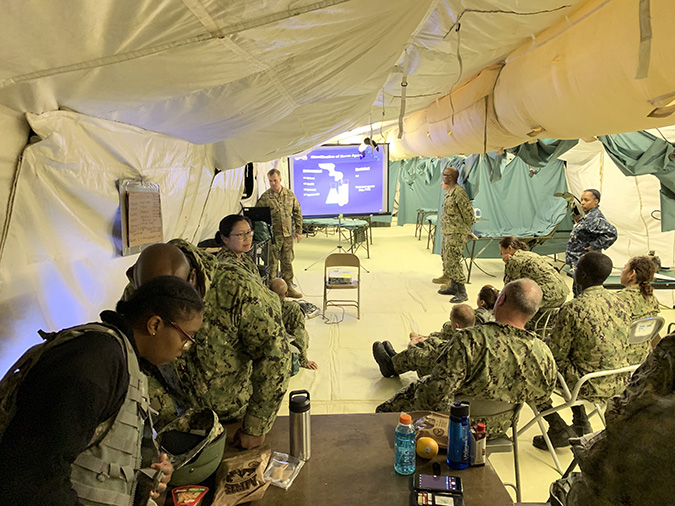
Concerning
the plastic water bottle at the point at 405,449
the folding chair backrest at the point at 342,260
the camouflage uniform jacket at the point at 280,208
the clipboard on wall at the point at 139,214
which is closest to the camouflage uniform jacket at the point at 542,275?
the folding chair backrest at the point at 342,260

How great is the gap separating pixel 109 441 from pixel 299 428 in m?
0.61

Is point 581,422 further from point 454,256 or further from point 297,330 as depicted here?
point 454,256

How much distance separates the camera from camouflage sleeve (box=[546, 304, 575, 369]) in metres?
2.29

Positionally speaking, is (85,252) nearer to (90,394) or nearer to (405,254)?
(90,394)

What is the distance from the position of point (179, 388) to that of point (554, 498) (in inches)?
53.0

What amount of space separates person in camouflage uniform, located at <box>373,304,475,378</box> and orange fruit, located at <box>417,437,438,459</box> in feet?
5.16

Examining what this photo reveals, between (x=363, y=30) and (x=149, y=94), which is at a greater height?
(x=363, y=30)

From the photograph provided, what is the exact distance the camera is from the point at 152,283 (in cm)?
102

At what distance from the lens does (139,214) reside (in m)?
1.98

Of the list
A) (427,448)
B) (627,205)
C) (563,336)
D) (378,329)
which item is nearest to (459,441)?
(427,448)

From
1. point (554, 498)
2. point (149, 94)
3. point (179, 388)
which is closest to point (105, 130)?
point (149, 94)

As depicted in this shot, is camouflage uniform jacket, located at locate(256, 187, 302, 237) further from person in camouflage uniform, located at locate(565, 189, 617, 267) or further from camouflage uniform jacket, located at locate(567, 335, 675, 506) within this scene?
camouflage uniform jacket, located at locate(567, 335, 675, 506)

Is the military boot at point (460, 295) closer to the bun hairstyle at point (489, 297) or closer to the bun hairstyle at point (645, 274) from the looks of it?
the bun hairstyle at point (489, 297)

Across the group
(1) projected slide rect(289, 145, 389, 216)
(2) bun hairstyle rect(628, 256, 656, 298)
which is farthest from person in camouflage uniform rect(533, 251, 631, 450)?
(1) projected slide rect(289, 145, 389, 216)
